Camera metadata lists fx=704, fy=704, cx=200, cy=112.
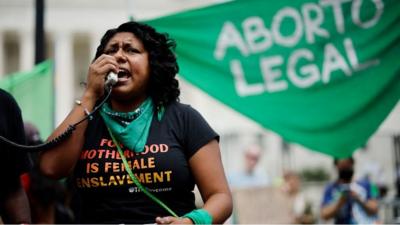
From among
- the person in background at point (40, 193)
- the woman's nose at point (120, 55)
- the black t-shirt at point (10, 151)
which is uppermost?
the woman's nose at point (120, 55)

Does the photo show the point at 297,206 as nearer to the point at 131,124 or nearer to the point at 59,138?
the point at 131,124

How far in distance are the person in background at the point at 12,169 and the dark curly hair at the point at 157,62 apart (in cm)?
43

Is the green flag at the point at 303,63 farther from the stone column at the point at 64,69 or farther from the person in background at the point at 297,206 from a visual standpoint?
the stone column at the point at 64,69

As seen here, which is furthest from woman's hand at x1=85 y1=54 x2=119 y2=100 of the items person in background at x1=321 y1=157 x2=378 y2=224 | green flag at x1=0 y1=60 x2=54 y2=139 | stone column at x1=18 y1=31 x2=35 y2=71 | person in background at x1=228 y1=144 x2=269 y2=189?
stone column at x1=18 y1=31 x2=35 y2=71

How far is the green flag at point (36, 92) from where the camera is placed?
5.89m

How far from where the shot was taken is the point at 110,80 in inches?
103

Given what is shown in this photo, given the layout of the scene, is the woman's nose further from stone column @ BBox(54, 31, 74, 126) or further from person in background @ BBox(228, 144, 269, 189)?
stone column @ BBox(54, 31, 74, 126)

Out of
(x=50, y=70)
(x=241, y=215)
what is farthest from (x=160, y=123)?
(x=241, y=215)

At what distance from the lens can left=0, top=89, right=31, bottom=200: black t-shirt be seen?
112 inches

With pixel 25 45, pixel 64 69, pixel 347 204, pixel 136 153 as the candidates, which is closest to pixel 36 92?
pixel 347 204

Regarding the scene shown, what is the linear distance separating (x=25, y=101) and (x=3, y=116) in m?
3.22

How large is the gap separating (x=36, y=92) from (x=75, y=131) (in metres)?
3.63

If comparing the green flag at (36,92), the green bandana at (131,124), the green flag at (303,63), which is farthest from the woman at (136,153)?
the green flag at (36,92)

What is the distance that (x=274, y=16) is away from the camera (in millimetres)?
4691
